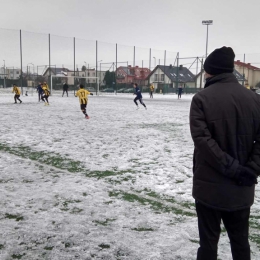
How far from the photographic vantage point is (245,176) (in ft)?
7.27

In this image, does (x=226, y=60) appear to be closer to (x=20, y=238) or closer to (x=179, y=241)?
(x=179, y=241)

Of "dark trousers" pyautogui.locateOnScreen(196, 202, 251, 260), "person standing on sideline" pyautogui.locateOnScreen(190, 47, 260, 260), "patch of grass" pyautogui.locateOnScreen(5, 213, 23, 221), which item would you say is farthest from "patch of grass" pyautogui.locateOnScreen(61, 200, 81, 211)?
"person standing on sideline" pyautogui.locateOnScreen(190, 47, 260, 260)

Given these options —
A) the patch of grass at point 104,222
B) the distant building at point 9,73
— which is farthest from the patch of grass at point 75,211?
the distant building at point 9,73

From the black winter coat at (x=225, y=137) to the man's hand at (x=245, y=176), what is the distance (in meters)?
0.03

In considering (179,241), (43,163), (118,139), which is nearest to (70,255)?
(179,241)

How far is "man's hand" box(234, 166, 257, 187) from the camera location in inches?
86.4

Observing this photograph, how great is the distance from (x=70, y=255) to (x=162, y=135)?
777 centimetres

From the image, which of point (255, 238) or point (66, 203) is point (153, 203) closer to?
point (66, 203)

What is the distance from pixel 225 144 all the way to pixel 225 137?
55 millimetres

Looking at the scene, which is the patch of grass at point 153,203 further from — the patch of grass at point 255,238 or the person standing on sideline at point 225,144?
the person standing on sideline at point 225,144

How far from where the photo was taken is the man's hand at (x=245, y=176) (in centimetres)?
220

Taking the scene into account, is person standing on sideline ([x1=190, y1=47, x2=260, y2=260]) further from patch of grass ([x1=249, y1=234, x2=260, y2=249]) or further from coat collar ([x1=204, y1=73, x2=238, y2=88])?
patch of grass ([x1=249, y1=234, x2=260, y2=249])

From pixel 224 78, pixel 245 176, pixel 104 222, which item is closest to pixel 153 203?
pixel 104 222

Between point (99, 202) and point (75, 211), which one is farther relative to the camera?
point (99, 202)
